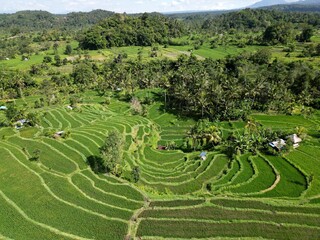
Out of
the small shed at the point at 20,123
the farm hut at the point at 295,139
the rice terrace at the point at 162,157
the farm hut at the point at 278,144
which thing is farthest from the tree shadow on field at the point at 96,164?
the farm hut at the point at 295,139

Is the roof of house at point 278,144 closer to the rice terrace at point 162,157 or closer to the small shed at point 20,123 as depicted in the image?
the rice terrace at point 162,157

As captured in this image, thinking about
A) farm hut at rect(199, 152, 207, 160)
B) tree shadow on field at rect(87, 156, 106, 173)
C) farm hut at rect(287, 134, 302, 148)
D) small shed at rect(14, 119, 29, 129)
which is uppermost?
small shed at rect(14, 119, 29, 129)

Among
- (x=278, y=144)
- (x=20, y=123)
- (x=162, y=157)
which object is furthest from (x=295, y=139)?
(x=20, y=123)

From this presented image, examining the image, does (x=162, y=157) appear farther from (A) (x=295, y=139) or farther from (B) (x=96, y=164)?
(A) (x=295, y=139)

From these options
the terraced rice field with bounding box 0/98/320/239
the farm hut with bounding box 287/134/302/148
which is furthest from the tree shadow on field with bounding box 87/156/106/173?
the farm hut with bounding box 287/134/302/148

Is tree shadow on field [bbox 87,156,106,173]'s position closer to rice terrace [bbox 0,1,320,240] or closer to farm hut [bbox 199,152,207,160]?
rice terrace [bbox 0,1,320,240]

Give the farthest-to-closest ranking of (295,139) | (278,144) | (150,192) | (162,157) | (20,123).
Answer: (20,123), (295,139), (162,157), (278,144), (150,192)
